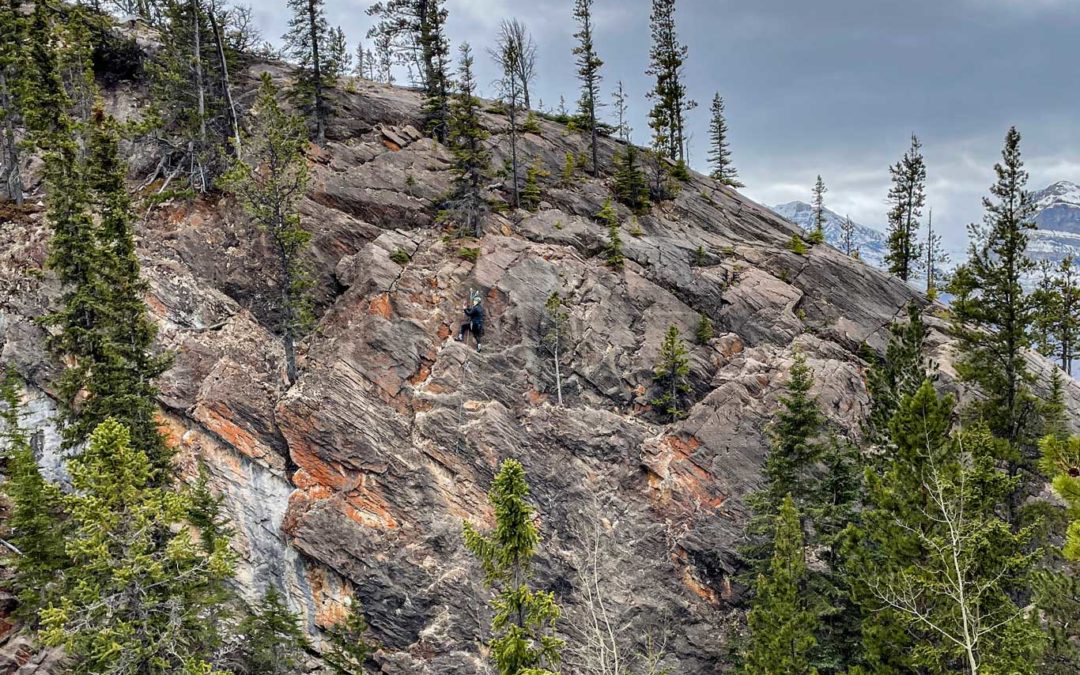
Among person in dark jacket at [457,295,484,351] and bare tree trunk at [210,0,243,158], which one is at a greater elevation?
bare tree trunk at [210,0,243,158]

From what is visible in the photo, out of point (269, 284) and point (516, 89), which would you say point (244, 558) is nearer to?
point (269, 284)

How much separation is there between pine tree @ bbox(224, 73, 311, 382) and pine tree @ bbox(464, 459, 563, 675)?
13.6 meters

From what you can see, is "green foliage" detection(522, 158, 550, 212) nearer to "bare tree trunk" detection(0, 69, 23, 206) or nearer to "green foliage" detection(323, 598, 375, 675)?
"green foliage" detection(323, 598, 375, 675)

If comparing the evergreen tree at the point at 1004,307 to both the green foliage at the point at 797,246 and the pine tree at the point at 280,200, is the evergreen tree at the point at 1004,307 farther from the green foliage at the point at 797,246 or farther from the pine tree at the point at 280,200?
the pine tree at the point at 280,200

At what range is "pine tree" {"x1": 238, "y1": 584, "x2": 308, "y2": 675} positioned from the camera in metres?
18.4

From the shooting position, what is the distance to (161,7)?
1316 inches

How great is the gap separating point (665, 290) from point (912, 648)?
60.9 feet

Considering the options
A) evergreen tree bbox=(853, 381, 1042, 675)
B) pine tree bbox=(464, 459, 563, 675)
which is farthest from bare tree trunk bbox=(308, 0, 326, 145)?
evergreen tree bbox=(853, 381, 1042, 675)

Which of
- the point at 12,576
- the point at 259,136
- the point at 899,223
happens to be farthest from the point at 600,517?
the point at 899,223

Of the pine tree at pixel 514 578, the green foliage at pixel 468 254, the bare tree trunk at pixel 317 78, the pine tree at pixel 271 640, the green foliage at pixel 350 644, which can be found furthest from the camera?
the bare tree trunk at pixel 317 78

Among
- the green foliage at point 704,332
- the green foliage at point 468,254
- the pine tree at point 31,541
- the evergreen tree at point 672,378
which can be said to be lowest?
the pine tree at point 31,541

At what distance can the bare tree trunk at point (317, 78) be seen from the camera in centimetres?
3316

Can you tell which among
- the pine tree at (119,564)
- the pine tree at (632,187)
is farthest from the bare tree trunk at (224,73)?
the pine tree at (119,564)

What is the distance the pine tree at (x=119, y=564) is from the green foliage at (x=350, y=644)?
6566 mm
